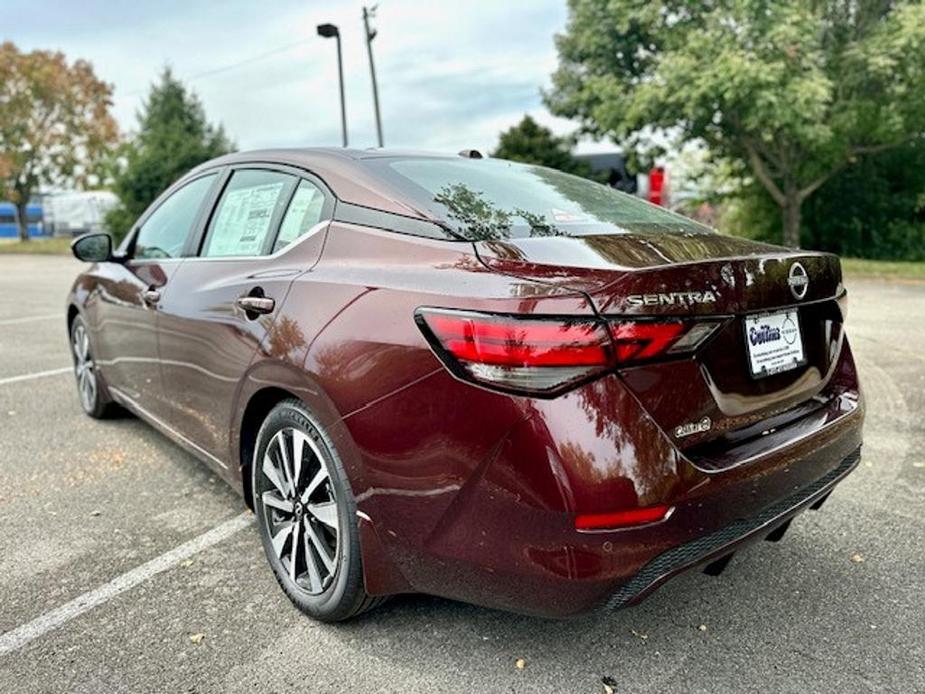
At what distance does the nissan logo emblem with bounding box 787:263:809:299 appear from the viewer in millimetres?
2221

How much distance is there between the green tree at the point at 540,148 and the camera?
22.6 m

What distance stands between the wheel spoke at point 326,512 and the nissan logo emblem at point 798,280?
5.04 feet

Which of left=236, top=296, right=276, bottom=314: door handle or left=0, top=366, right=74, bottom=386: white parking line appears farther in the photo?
left=0, top=366, right=74, bottom=386: white parking line

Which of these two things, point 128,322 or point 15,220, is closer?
point 128,322

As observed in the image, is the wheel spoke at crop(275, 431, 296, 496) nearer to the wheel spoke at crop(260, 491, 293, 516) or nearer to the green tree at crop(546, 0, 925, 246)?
the wheel spoke at crop(260, 491, 293, 516)

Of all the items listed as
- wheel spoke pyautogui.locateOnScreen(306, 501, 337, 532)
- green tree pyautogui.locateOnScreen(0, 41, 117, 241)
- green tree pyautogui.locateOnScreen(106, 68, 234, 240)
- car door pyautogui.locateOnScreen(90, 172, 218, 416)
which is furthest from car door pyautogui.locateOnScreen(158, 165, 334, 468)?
green tree pyautogui.locateOnScreen(0, 41, 117, 241)

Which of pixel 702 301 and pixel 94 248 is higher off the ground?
pixel 94 248

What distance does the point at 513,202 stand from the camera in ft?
8.74

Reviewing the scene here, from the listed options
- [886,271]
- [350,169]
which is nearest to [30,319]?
[350,169]

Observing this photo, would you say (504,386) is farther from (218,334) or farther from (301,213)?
(218,334)

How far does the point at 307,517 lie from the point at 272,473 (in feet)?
0.81

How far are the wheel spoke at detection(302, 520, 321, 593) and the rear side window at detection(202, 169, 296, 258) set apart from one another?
108 cm

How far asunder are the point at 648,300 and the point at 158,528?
7.89 feet

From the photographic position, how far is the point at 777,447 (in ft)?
6.98
